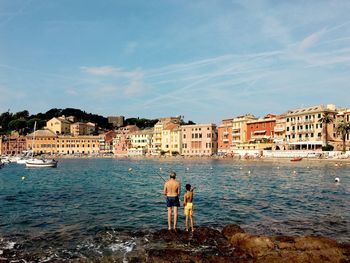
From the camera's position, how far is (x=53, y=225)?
18.9m

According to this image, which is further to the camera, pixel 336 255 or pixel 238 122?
pixel 238 122

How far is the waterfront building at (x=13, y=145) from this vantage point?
196 meters

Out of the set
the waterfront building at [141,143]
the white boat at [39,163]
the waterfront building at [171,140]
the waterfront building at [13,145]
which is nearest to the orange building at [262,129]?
the waterfront building at [171,140]

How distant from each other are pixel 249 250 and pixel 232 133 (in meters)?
133

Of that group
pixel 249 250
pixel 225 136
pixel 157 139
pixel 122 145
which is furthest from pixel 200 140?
pixel 249 250

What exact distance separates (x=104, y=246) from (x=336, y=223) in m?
11.9

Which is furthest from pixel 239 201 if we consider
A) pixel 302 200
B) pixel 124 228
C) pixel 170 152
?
pixel 170 152

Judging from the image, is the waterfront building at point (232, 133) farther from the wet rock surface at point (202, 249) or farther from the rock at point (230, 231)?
the wet rock surface at point (202, 249)

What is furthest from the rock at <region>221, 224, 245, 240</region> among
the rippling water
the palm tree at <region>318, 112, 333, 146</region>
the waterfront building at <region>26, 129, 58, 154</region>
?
the waterfront building at <region>26, 129, 58, 154</region>

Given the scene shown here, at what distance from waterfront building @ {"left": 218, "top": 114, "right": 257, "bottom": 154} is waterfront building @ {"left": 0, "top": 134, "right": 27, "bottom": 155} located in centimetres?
10904

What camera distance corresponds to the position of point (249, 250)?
12406mm

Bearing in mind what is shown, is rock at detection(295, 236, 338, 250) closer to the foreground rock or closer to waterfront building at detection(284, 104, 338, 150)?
the foreground rock

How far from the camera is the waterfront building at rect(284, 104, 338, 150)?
107 meters

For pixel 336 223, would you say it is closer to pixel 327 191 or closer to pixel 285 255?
pixel 285 255
